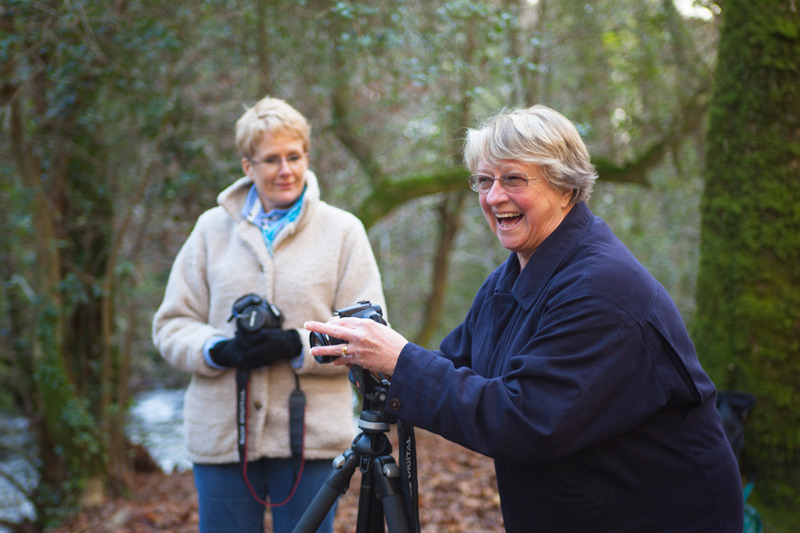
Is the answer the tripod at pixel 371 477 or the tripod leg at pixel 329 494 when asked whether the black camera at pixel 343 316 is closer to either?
the tripod at pixel 371 477

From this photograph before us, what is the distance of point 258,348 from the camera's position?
2.21m

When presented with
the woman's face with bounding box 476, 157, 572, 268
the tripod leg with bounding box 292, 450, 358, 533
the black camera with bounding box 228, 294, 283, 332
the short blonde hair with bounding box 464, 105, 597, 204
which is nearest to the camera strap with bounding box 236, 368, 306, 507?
the black camera with bounding box 228, 294, 283, 332

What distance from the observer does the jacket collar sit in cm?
168

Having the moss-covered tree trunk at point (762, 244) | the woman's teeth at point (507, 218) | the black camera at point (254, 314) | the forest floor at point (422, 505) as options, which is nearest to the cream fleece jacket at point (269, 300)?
the black camera at point (254, 314)

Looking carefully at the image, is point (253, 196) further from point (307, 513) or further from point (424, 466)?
point (424, 466)

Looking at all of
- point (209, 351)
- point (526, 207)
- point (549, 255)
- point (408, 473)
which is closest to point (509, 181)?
Answer: point (526, 207)

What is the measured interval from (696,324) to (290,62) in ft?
14.4

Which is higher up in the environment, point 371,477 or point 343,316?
point 343,316

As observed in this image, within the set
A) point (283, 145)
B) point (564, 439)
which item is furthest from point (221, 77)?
point (564, 439)

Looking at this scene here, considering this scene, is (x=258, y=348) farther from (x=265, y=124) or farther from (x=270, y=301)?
(x=265, y=124)

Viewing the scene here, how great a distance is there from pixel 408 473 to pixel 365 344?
0.45m

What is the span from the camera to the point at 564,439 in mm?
1445

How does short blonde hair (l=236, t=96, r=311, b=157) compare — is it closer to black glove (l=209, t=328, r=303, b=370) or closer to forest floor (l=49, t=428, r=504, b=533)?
black glove (l=209, t=328, r=303, b=370)

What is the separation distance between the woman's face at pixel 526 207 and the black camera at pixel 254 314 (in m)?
0.93
